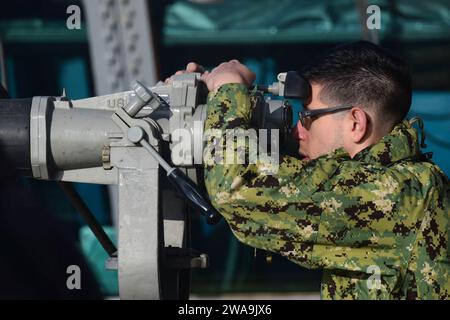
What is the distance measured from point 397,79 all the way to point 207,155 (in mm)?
550

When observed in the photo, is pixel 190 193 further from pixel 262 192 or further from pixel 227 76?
pixel 227 76

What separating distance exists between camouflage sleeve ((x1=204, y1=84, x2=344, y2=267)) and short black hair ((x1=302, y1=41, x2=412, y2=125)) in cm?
21

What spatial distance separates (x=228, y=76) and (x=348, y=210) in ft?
1.58

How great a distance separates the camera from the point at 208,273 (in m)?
5.83

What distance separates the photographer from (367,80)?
2.57 meters

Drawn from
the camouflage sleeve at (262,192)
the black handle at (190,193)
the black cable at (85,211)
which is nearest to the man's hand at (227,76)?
the camouflage sleeve at (262,192)

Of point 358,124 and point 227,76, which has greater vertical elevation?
point 227,76

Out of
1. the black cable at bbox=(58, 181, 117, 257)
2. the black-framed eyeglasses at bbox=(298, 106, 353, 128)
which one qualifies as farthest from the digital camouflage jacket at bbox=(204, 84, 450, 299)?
the black cable at bbox=(58, 181, 117, 257)

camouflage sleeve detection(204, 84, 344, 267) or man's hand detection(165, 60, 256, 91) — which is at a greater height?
man's hand detection(165, 60, 256, 91)

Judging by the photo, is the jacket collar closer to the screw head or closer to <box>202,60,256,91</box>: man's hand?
<box>202,60,256,91</box>: man's hand

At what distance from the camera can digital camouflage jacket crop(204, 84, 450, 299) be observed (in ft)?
7.98

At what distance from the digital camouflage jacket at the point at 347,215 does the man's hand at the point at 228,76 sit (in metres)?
0.10

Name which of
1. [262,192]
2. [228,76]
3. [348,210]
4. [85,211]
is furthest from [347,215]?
[85,211]

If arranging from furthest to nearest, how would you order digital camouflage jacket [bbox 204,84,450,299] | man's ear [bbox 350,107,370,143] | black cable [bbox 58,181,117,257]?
1. black cable [bbox 58,181,117,257]
2. man's ear [bbox 350,107,370,143]
3. digital camouflage jacket [bbox 204,84,450,299]
